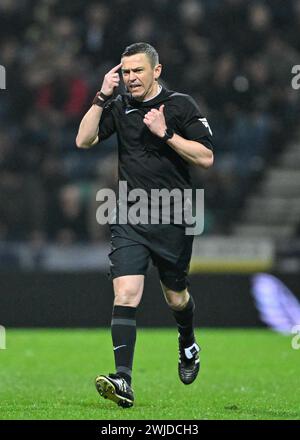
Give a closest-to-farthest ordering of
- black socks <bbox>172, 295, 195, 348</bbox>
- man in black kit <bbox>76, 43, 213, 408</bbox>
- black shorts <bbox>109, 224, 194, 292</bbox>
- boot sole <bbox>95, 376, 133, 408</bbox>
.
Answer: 1. boot sole <bbox>95, 376, 133, 408</bbox>
2. man in black kit <bbox>76, 43, 213, 408</bbox>
3. black shorts <bbox>109, 224, 194, 292</bbox>
4. black socks <bbox>172, 295, 195, 348</bbox>

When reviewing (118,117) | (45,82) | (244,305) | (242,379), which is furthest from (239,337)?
(118,117)

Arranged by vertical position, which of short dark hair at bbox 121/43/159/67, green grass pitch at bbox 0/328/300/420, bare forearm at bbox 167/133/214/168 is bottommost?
green grass pitch at bbox 0/328/300/420

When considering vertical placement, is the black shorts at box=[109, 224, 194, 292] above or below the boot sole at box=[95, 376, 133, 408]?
above

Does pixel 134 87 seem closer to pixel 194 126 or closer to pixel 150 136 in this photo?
pixel 150 136

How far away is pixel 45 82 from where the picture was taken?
17.8 metres

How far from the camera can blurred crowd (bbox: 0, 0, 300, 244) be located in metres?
16.3

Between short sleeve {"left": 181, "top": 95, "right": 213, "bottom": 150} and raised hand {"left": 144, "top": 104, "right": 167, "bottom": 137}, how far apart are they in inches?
10.9

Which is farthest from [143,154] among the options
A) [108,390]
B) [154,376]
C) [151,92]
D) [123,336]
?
[154,376]

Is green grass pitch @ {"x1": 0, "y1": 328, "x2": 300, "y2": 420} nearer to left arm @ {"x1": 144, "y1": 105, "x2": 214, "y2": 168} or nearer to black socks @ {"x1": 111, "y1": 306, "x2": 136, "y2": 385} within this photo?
black socks @ {"x1": 111, "y1": 306, "x2": 136, "y2": 385}

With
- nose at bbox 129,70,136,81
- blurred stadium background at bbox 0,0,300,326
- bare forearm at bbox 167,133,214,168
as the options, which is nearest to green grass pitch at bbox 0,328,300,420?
blurred stadium background at bbox 0,0,300,326

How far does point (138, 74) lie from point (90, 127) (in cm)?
49

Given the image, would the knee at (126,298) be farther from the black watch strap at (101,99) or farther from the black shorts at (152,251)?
the black watch strap at (101,99)

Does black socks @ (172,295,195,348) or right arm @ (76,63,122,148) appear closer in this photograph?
right arm @ (76,63,122,148)
